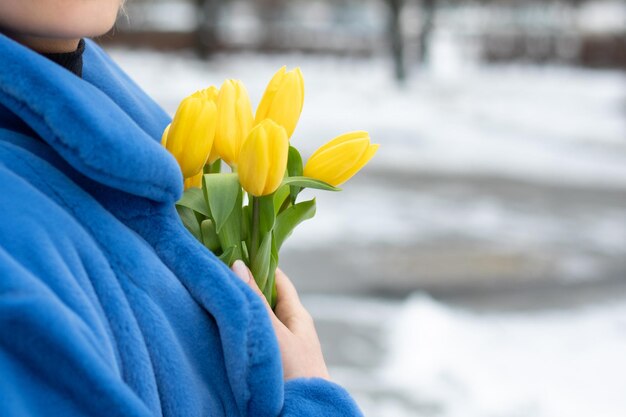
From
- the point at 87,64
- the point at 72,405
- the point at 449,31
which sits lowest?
the point at 449,31

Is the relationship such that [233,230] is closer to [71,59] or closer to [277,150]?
[277,150]

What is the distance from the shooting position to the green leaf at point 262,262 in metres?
1.02

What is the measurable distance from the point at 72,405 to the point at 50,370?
4 cm

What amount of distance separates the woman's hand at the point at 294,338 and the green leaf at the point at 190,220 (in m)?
0.08

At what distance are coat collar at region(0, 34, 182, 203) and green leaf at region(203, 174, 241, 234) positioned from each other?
0.14 m

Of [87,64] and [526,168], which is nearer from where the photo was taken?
[87,64]

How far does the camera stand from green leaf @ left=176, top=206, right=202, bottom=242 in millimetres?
1014

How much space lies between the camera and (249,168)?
38.0 inches

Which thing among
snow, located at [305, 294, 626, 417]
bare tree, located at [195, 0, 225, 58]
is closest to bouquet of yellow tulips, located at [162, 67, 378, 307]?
snow, located at [305, 294, 626, 417]

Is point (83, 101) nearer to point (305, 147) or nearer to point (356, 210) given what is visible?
point (356, 210)

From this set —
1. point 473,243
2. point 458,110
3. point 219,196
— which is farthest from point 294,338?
point 458,110

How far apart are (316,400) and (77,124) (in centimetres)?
39

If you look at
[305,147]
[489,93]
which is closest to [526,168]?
[305,147]

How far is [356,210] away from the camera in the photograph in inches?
280
